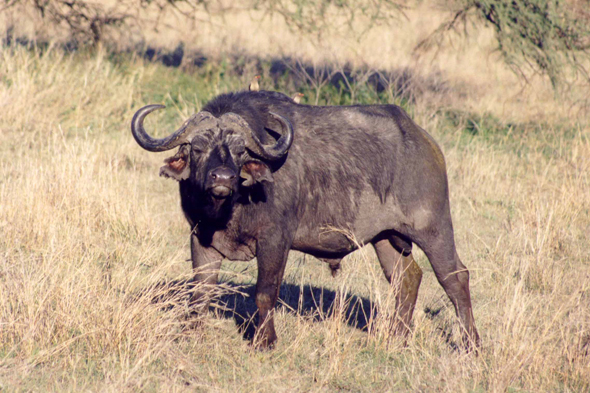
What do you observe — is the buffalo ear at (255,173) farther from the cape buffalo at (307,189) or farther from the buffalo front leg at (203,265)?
the buffalo front leg at (203,265)

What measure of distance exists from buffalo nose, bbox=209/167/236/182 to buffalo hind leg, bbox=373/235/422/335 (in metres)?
1.62

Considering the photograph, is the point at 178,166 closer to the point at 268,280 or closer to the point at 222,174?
the point at 222,174

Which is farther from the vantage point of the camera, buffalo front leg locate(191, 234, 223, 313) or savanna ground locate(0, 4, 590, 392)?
buffalo front leg locate(191, 234, 223, 313)

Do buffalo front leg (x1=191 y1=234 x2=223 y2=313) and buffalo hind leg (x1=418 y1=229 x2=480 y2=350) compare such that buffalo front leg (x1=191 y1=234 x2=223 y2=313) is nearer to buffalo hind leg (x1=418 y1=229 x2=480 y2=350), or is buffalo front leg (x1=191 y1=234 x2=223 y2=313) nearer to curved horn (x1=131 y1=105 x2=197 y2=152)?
curved horn (x1=131 y1=105 x2=197 y2=152)

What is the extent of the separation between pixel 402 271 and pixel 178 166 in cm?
193

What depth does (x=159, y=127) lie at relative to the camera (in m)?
9.91

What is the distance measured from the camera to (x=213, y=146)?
4.03 metres

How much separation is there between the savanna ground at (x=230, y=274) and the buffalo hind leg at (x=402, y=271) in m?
0.15

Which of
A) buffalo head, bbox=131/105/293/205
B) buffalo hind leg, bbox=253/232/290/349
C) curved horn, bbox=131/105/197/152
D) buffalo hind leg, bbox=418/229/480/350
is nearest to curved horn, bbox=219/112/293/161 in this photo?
buffalo head, bbox=131/105/293/205

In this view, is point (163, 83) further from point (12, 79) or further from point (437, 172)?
point (437, 172)

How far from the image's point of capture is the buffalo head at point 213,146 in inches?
158

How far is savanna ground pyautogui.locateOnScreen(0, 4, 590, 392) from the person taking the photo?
3.77 metres

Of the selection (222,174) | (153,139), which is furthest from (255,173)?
(153,139)

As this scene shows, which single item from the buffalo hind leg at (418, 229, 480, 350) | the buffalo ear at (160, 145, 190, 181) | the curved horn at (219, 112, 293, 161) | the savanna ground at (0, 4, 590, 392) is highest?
the curved horn at (219, 112, 293, 161)
